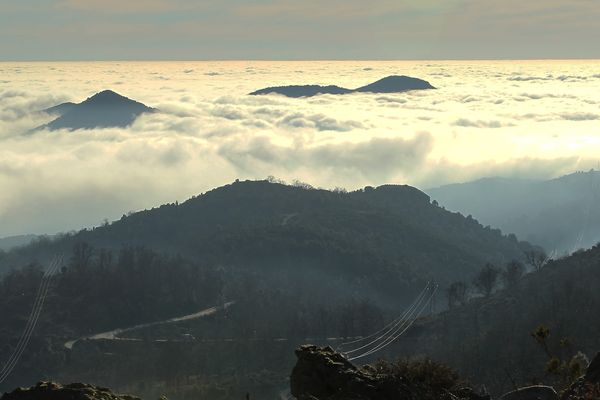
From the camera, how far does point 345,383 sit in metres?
41.5

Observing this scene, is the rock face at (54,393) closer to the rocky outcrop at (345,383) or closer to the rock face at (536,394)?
the rocky outcrop at (345,383)

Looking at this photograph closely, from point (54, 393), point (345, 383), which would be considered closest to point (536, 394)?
point (345, 383)

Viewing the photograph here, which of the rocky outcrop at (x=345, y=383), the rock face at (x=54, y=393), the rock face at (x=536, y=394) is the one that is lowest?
the rock face at (x=536, y=394)

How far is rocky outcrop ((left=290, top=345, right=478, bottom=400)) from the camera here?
40844 millimetres

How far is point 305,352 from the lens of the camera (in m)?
43.1

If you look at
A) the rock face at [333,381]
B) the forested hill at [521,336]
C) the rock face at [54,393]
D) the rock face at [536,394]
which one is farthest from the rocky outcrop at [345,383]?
the forested hill at [521,336]

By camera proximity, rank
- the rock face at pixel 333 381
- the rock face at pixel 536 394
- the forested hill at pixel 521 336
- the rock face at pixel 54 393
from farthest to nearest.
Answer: the forested hill at pixel 521 336, the rock face at pixel 536 394, the rock face at pixel 54 393, the rock face at pixel 333 381

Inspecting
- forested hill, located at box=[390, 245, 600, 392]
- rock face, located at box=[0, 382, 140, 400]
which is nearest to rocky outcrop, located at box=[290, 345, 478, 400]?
rock face, located at box=[0, 382, 140, 400]

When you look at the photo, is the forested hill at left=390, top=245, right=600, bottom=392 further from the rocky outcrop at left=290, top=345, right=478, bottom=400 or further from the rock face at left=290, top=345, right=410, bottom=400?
the rock face at left=290, top=345, right=410, bottom=400

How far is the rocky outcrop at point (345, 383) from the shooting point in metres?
40.8

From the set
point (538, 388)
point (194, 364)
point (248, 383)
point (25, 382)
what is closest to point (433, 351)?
point (248, 383)

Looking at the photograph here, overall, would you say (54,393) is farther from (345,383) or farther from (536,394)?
(536,394)

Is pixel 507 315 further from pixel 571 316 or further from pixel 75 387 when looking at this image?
pixel 75 387

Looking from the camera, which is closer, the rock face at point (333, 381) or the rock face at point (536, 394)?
the rock face at point (333, 381)
